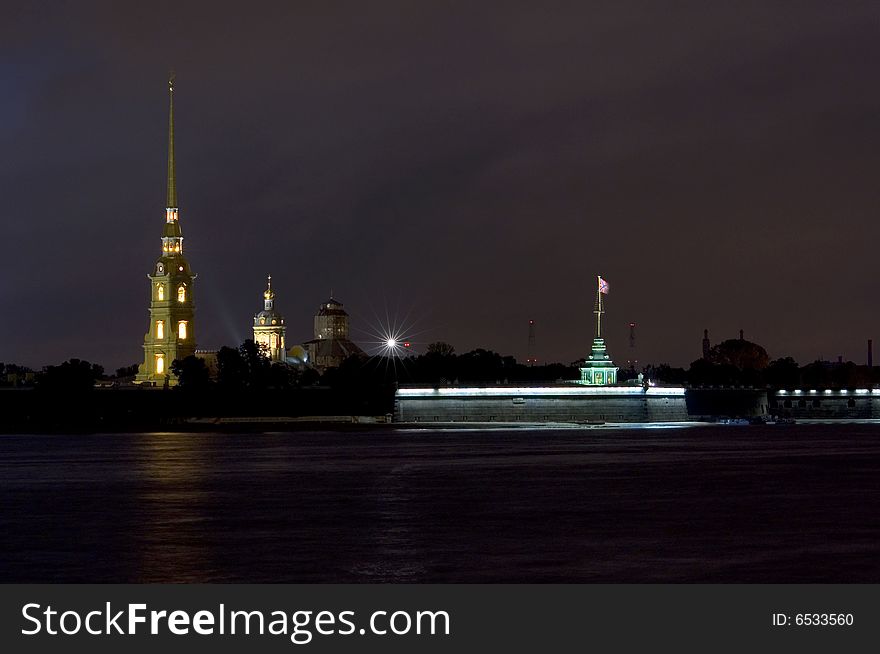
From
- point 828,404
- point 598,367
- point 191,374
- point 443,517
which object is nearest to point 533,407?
point 598,367

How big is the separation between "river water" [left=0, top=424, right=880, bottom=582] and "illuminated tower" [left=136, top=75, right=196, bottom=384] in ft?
373

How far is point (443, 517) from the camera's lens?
42.5 metres

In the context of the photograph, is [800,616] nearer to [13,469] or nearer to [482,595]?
[482,595]

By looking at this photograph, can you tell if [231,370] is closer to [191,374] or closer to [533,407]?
[191,374]

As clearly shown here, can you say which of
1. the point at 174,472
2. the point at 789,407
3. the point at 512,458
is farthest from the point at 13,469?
the point at 789,407

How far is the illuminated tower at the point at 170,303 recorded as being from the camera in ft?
633

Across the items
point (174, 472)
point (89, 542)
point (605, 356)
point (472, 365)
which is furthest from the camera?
point (472, 365)

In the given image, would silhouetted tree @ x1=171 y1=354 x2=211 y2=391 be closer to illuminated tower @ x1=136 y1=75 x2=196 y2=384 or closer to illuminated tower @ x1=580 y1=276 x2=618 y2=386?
illuminated tower @ x1=136 y1=75 x2=196 y2=384

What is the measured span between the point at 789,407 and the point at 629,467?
136147 millimetres

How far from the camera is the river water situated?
103 ft

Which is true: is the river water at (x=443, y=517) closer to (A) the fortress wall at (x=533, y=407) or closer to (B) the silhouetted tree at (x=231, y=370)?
(A) the fortress wall at (x=533, y=407)

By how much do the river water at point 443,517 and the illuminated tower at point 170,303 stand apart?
113613 mm

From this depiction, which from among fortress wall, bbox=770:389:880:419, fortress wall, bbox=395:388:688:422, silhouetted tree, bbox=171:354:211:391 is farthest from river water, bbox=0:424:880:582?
fortress wall, bbox=770:389:880:419

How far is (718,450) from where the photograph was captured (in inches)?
3354
